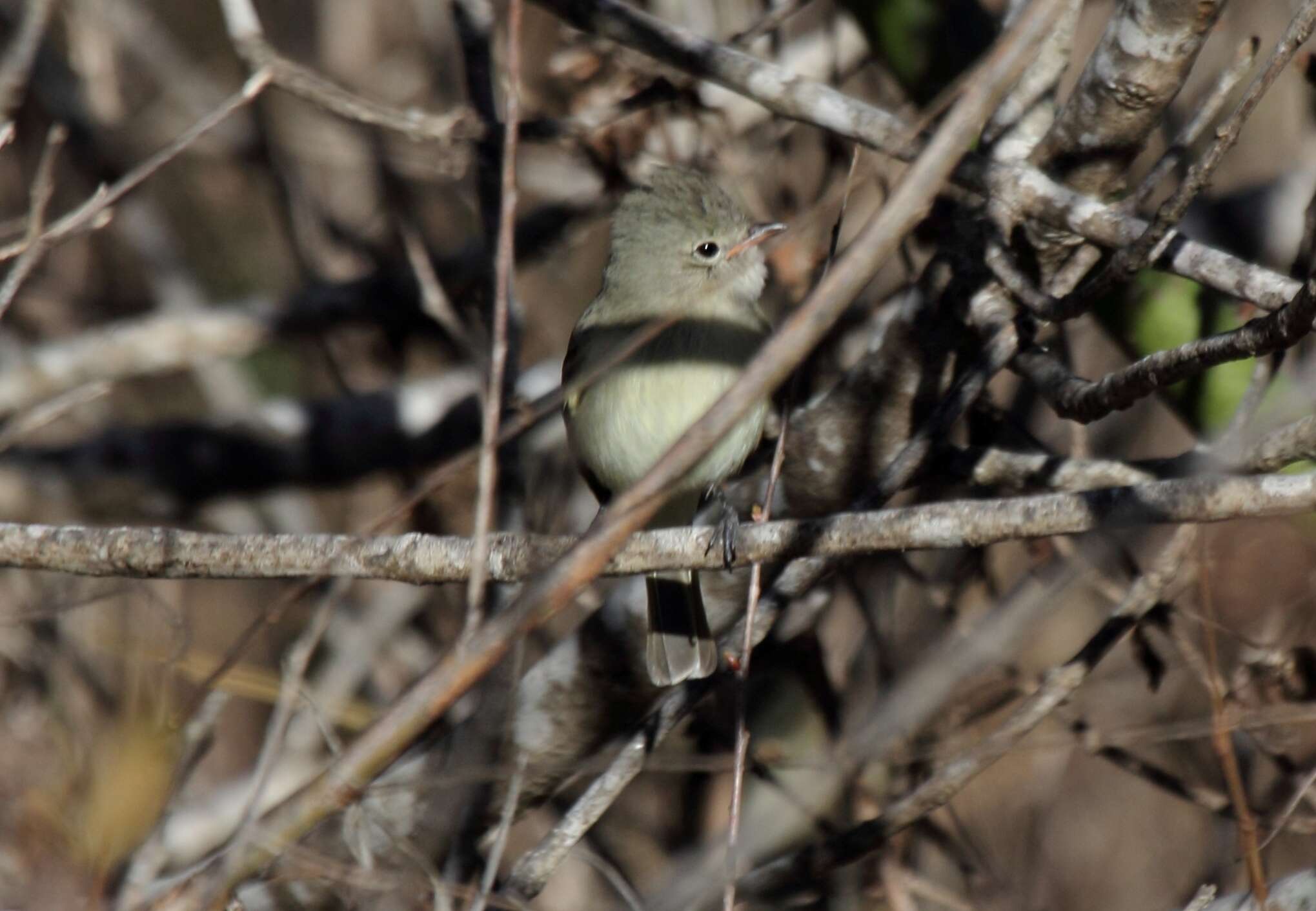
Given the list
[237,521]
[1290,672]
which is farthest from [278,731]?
[237,521]

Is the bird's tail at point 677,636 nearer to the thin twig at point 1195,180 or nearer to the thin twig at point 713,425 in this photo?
the thin twig at point 1195,180

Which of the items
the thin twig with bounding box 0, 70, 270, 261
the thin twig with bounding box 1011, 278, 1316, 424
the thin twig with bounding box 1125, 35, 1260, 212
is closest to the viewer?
the thin twig with bounding box 1011, 278, 1316, 424

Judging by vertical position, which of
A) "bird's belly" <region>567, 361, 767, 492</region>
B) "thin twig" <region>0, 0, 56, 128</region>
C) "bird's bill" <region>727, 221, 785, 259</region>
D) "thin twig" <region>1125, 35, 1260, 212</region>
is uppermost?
"thin twig" <region>0, 0, 56, 128</region>

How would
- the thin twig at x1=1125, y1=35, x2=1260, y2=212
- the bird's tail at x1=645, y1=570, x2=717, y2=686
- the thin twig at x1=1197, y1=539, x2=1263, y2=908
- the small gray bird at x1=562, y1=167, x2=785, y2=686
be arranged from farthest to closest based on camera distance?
the small gray bird at x1=562, y1=167, x2=785, y2=686
the bird's tail at x1=645, y1=570, x2=717, y2=686
the thin twig at x1=1197, y1=539, x2=1263, y2=908
the thin twig at x1=1125, y1=35, x2=1260, y2=212

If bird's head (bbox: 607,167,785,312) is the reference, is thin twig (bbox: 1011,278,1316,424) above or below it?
below

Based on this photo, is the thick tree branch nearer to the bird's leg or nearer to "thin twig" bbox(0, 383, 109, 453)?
the bird's leg

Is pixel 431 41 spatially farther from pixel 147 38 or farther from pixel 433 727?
pixel 433 727

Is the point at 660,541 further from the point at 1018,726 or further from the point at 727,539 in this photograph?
the point at 1018,726

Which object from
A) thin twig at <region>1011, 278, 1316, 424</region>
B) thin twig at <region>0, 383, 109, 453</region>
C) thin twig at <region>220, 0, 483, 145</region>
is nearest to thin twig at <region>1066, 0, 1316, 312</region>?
thin twig at <region>1011, 278, 1316, 424</region>
